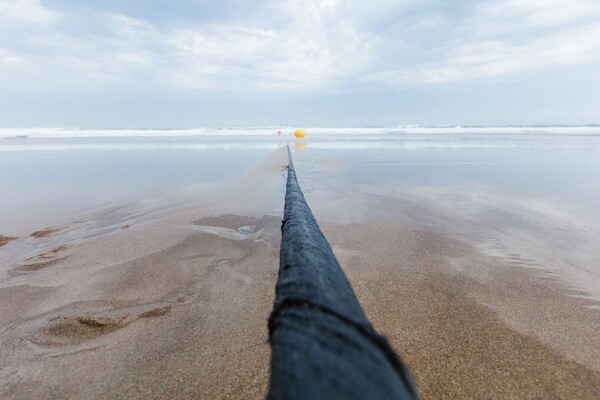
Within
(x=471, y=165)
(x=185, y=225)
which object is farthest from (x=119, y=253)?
(x=471, y=165)

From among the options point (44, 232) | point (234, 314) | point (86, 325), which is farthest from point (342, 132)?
point (86, 325)

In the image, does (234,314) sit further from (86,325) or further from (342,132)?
(342,132)

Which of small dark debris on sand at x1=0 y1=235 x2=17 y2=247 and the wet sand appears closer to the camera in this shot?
the wet sand

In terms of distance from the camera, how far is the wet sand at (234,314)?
1607 mm

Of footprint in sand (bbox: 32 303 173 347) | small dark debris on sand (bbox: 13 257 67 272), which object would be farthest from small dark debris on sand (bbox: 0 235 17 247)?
footprint in sand (bbox: 32 303 173 347)


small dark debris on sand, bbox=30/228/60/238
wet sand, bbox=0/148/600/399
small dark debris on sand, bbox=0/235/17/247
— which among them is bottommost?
wet sand, bbox=0/148/600/399

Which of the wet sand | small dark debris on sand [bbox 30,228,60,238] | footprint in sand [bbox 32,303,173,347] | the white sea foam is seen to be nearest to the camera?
the wet sand

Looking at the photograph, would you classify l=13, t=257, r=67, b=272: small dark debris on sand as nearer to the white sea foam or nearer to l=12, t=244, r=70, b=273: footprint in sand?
l=12, t=244, r=70, b=273: footprint in sand

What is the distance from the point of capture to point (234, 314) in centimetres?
220

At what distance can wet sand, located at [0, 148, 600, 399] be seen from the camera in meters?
1.61

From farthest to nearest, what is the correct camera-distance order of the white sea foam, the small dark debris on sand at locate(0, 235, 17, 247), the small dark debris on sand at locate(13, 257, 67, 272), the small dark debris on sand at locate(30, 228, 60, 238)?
1. the white sea foam
2. the small dark debris on sand at locate(30, 228, 60, 238)
3. the small dark debris on sand at locate(0, 235, 17, 247)
4. the small dark debris on sand at locate(13, 257, 67, 272)

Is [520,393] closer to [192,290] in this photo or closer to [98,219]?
[192,290]

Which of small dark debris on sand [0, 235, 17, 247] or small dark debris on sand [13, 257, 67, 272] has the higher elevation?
small dark debris on sand [0, 235, 17, 247]

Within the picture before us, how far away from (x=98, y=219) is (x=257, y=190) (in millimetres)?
2811
